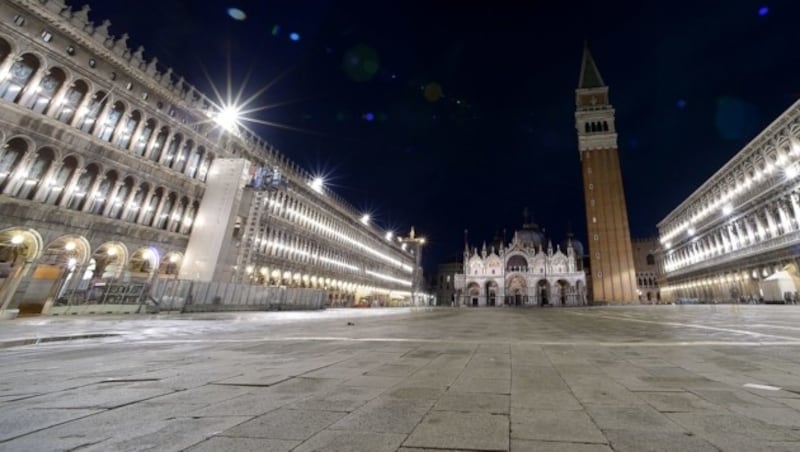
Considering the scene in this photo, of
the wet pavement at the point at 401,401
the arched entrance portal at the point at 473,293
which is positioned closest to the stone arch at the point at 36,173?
the wet pavement at the point at 401,401

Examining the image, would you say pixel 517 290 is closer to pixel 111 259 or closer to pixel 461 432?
pixel 111 259

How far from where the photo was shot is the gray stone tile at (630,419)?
89.4 inches

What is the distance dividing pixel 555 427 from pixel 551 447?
0.39 metres

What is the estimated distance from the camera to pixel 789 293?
3259 cm

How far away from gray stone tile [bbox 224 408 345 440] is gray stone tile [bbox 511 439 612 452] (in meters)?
1.24

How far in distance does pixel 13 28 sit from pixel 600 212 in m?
74.5

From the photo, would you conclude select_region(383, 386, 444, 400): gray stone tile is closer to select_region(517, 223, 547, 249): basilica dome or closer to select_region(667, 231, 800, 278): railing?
select_region(667, 231, 800, 278): railing

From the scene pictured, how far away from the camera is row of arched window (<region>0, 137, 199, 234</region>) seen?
66.9 ft

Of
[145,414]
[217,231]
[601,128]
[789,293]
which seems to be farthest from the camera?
[601,128]

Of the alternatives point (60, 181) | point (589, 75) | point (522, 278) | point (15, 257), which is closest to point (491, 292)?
point (522, 278)

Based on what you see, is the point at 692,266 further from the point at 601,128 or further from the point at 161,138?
the point at 161,138

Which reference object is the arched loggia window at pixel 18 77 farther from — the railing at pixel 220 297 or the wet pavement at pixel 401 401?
the wet pavement at pixel 401 401

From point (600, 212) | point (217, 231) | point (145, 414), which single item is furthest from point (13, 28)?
point (600, 212)

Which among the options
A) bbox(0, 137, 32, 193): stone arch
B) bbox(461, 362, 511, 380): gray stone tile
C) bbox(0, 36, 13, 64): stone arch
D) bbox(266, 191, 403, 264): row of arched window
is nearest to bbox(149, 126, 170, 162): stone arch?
bbox(0, 137, 32, 193): stone arch
